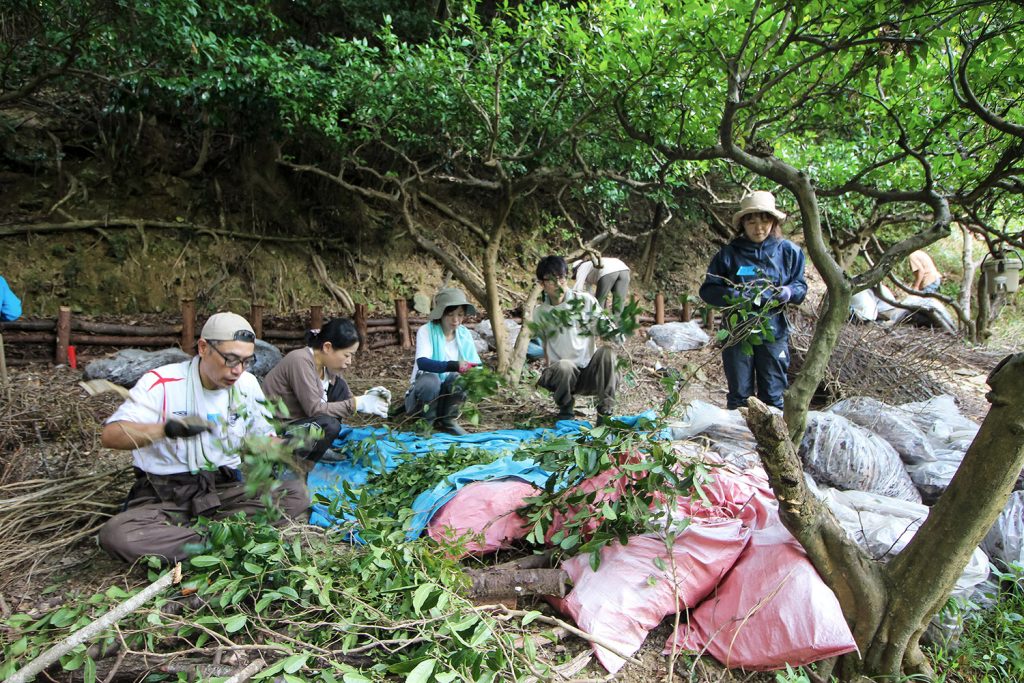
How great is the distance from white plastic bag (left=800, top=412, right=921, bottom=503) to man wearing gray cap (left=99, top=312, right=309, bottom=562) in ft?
8.39

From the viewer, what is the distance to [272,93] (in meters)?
6.02

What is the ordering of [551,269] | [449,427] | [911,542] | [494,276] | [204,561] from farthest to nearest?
1. [494,276]
2. [551,269]
3. [449,427]
4. [204,561]
5. [911,542]

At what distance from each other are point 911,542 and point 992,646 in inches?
25.2

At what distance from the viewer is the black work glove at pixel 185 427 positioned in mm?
2426

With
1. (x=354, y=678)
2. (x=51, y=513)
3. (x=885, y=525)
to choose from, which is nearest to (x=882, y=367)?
(x=885, y=525)

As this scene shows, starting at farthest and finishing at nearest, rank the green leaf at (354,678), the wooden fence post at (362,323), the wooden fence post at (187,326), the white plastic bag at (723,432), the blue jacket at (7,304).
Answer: the wooden fence post at (362,323)
the wooden fence post at (187,326)
the blue jacket at (7,304)
the white plastic bag at (723,432)
the green leaf at (354,678)

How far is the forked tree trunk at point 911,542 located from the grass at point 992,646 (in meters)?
0.20

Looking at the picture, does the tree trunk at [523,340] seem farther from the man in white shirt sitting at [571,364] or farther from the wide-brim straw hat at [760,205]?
the wide-brim straw hat at [760,205]

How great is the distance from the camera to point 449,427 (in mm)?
4344

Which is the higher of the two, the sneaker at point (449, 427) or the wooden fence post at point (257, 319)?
the wooden fence post at point (257, 319)

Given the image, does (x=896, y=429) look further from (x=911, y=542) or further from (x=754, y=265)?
(x=911, y=542)

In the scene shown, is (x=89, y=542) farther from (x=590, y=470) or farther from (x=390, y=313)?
(x=390, y=313)

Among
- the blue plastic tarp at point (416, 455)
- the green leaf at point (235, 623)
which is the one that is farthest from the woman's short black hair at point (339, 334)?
the green leaf at point (235, 623)

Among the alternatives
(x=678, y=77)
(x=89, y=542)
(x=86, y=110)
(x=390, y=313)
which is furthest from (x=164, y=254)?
(x=678, y=77)
